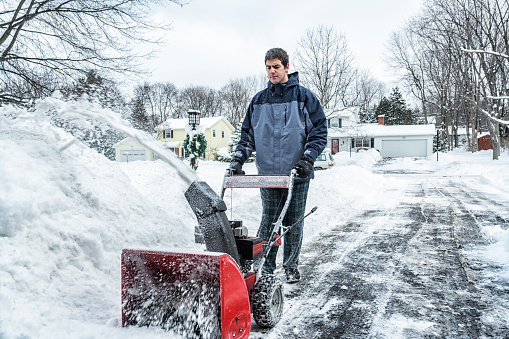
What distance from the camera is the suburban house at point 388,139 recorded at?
134ft

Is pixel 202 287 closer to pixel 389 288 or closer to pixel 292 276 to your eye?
pixel 292 276

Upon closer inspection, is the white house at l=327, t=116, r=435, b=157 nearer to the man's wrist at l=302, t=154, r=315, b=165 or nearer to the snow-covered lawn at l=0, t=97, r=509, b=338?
the snow-covered lawn at l=0, t=97, r=509, b=338

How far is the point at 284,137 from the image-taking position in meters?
3.35

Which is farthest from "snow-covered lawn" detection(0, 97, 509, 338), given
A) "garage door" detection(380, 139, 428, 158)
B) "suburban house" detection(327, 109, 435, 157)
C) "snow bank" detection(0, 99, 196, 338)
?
"garage door" detection(380, 139, 428, 158)

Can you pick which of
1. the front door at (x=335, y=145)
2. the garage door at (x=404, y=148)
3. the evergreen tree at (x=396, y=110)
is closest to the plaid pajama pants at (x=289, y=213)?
the garage door at (x=404, y=148)

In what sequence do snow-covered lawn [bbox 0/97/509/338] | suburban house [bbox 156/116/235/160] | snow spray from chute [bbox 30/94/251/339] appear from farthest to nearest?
suburban house [bbox 156/116/235/160]
snow-covered lawn [bbox 0/97/509/338]
snow spray from chute [bbox 30/94/251/339]

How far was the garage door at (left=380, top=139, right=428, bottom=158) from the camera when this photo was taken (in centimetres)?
4131

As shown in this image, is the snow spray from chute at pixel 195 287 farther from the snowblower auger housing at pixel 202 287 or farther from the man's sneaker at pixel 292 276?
the man's sneaker at pixel 292 276

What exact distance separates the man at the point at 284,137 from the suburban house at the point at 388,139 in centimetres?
3708

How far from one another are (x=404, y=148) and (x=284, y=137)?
41.9 meters

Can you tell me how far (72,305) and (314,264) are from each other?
7.79ft

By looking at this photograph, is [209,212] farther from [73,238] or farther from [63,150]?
[63,150]

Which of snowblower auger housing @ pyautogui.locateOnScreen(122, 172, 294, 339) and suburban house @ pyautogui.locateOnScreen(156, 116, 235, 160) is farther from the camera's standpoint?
suburban house @ pyautogui.locateOnScreen(156, 116, 235, 160)

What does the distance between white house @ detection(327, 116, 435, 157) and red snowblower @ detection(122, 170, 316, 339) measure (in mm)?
38750
